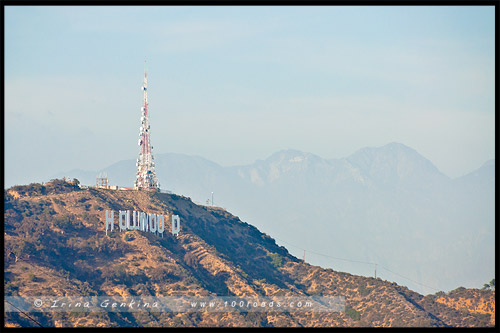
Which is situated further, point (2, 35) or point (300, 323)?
point (300, 323)

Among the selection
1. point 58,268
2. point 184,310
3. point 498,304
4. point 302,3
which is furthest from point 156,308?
point 302,3

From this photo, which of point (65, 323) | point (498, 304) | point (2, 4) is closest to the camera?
point (2, 4)

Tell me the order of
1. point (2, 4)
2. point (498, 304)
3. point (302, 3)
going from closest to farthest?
point (302, 3), point (2, 4), point (498, 304)

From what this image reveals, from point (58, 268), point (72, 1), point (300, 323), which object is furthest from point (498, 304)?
point (58, 268)

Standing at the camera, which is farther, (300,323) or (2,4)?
(300,323)

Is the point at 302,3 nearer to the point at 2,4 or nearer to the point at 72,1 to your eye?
the point at 72,1

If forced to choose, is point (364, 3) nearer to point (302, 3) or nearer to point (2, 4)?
point (302, 3)

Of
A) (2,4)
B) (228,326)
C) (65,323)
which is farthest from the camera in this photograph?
(228,326)

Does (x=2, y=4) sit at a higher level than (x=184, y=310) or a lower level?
higher

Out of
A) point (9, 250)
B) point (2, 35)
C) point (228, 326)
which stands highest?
point (2, 35)
